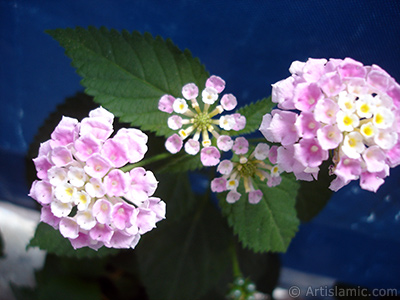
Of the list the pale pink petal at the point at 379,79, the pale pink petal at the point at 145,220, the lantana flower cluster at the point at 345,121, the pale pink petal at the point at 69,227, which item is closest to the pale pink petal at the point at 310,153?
the lantana flower cluster at the point at 345,121

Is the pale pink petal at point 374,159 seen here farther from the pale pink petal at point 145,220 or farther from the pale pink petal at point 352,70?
the pale pink petal at point 145,220

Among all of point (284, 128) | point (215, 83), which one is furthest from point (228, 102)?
point (284, 128)

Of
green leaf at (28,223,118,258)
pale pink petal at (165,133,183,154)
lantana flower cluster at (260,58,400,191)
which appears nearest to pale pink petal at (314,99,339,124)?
lantana flower cluster at (260,58,400,191)

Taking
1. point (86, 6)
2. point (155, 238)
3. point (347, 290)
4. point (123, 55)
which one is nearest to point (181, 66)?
point (123, 55)

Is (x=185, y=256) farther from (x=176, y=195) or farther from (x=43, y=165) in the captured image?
(x=43, y=165)

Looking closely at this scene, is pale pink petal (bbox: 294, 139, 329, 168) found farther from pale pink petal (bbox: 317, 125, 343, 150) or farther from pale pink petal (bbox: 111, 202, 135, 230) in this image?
pale pink petal (bbox: 111, 202, 135, 230)

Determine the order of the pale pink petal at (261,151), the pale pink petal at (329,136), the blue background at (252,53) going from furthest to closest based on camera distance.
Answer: the blue background at (252,53) < the pale pink petal at (261,151) < the pale pink petal at (329,136)
